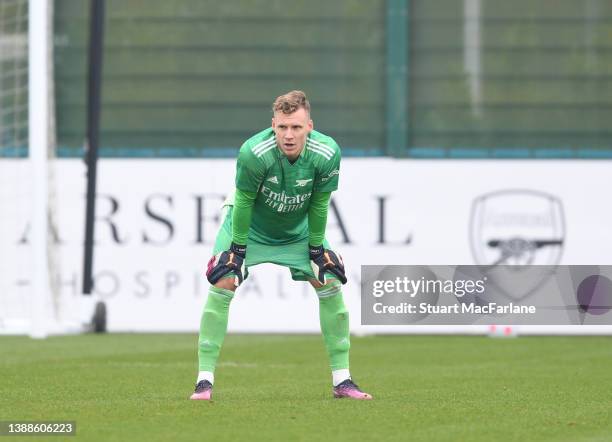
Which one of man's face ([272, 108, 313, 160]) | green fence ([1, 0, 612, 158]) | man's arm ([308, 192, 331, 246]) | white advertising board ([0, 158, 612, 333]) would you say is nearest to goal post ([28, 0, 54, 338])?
white advertising board ([0, 158, 612, 333])

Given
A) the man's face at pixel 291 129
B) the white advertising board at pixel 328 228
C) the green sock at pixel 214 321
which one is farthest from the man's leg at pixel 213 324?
the white advertising board at pixel 328 228

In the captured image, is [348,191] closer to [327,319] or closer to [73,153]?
[73,153]

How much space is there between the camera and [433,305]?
9320 millimetres

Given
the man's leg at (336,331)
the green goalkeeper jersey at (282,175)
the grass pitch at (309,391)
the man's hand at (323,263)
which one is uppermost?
the green goalkeeper jersey at (282,175)

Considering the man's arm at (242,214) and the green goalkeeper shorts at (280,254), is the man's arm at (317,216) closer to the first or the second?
the green goalkeeper shorts at (280,254)

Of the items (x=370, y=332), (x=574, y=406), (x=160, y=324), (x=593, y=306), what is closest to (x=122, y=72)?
(x=160, y=324)

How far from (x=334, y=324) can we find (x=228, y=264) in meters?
0.75

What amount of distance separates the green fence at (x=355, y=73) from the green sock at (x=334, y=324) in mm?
Result: 9225

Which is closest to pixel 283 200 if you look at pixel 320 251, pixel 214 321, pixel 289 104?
pixel 320 251

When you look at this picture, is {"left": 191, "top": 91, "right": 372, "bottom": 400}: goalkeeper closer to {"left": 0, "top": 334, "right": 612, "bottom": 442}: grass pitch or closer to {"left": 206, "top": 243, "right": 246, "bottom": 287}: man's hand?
{"left": 206, "top": 243, "right": 246, "bottom": 287}: man's hand

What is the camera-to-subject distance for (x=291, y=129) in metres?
7.96

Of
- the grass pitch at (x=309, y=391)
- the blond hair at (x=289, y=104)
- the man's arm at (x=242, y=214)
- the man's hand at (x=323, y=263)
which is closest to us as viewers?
the grass pitch at (x=309, y=391)

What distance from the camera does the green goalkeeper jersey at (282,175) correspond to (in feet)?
26.5

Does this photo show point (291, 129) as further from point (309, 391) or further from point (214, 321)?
point (309, 391)
